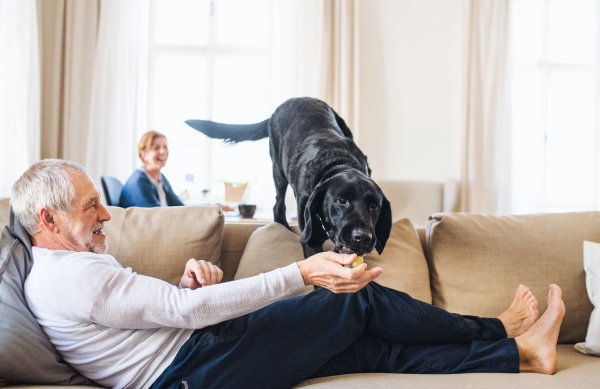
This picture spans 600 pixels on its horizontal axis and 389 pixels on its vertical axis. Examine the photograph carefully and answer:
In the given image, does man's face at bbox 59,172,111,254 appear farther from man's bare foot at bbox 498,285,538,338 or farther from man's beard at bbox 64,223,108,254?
man's bare foot at bbox 498,285,538,338

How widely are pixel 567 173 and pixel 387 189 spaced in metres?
2.22

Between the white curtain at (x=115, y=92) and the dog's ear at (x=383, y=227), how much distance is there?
9.47ft

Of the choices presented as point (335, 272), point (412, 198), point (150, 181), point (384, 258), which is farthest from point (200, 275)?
point (412, 198)

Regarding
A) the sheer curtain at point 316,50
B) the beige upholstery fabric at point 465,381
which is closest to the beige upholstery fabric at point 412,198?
the sheer curtain at point 316,50

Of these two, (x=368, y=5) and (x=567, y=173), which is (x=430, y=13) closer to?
(x=368, y=5)

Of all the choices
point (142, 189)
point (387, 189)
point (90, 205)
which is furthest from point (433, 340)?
point (387, 189)

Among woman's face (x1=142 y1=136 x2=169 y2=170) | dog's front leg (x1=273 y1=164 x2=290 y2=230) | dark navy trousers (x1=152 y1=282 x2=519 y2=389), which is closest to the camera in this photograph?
dark navy trousers (x1=152 y1=282 x2=519 y2=389)

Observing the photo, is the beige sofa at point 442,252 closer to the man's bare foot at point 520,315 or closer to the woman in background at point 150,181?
the man's bare foot at point 520,315

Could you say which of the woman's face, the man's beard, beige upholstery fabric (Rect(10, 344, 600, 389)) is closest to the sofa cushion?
beige upholstery fabric (Rect(10, 344, 600, 389))

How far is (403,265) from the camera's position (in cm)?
145

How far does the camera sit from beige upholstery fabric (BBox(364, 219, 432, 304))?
1.41m

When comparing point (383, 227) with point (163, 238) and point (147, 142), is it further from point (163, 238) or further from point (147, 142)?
point (147, 142)

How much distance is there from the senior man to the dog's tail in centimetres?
109

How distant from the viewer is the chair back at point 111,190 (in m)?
2.48
